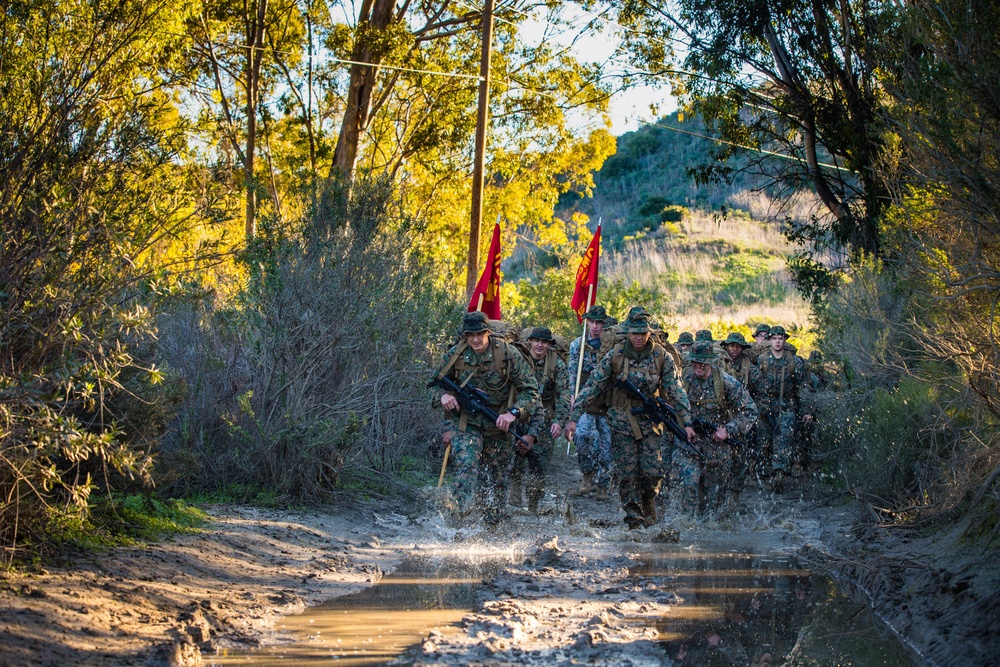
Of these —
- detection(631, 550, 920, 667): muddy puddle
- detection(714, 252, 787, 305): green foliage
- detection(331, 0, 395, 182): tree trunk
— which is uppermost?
Result: detection(331, 0, 395, 182): tree trunk

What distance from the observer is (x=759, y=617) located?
7.05 meters

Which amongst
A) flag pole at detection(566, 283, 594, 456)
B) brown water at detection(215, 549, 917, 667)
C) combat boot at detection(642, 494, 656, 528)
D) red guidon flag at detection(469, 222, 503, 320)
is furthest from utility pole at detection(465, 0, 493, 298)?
brown water at detection(215, 549, 917, 667)

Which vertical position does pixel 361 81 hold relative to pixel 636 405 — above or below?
above

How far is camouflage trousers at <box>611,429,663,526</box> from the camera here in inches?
405

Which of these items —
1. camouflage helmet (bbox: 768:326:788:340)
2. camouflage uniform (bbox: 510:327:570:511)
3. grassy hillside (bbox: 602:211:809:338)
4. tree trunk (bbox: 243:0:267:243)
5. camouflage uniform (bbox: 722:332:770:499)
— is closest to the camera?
camouflage uniform (bbox: 510:327:570:511)

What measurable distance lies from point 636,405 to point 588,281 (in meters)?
5.20

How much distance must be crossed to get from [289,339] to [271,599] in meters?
3.79

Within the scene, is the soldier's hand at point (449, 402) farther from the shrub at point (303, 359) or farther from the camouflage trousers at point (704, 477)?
the camouflage trousers at point (704, 477)

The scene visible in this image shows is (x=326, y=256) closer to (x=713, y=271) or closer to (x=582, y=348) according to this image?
(x=582, y=348)

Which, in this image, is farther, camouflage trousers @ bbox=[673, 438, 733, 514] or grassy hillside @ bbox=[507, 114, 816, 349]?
grassy hillside @ bbox=[507, 114, 816, 349]

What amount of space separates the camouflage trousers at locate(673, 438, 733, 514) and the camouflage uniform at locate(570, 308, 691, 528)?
3.09ft

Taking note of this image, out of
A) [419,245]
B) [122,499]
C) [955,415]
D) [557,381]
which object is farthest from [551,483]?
[122,499]

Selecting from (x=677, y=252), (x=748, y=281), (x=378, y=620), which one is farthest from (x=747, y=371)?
(x=677, y=252)

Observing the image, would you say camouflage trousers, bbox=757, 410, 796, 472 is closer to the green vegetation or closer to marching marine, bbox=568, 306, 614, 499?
the green vegetation
